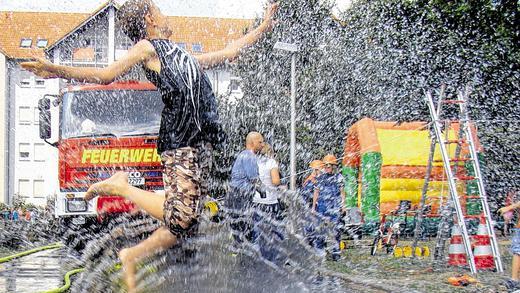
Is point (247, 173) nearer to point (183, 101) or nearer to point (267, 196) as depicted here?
point (267, 196)

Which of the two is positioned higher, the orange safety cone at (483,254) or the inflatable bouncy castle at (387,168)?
the inflatable bouncy castle at (387,168)

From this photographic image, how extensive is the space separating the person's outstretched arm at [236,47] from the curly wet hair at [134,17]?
0.39 meters

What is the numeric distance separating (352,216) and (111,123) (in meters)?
6.28

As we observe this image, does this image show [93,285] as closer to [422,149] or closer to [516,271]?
[516,271]

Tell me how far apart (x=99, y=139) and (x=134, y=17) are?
21.8 feet

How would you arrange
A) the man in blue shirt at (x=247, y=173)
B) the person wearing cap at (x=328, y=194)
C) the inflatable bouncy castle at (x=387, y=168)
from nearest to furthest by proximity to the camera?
1. the man in blue shirt at (x=247, y=173)
2. the person wearing cap at (x=328, y=194)
3. the inflatable bouncy castle at (x=387, y=168)

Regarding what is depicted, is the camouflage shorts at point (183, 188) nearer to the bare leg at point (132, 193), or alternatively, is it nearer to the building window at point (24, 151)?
the bare leg at point (132, 193)

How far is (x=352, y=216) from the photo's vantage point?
15305 mm

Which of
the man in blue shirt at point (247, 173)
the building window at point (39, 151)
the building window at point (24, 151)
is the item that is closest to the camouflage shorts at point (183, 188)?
the man in blue shirt at point (247, 173)

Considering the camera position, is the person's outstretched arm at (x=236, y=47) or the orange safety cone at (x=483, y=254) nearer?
the person's outstretched arm at (x=236, y=47)

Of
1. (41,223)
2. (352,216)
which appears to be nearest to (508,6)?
(352,216)

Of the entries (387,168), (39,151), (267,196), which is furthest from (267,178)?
(39,151)

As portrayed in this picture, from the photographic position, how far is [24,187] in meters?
58.7

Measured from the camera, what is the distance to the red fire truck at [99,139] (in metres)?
10.4
